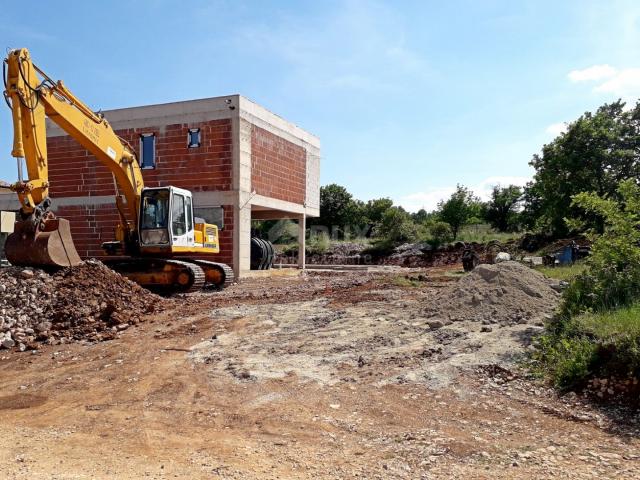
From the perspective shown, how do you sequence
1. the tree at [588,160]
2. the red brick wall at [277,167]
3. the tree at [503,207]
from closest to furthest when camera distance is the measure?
the red brick wall at [277,167]
the tree at [588,160]
the tree at [503,207]

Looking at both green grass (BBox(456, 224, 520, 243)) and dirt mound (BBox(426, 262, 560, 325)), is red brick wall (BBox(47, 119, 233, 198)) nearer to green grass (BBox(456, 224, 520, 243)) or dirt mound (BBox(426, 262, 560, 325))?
dirt mound (BBox(426, 262, 560, 325))

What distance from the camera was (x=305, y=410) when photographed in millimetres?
5188

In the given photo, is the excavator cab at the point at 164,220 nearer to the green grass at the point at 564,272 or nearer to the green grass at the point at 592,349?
the green grass at the point at 564,272

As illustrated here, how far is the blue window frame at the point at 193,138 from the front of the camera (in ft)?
64.2

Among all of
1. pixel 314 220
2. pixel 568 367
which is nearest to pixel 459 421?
pixel 568 367

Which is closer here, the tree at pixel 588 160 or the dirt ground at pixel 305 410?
the dirt ground at pixel 305 410

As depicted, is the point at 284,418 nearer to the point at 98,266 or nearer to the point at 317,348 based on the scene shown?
the point at 317,348

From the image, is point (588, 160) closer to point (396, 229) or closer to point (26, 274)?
point (396, 229)

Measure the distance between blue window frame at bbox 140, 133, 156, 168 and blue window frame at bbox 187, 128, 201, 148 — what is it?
61.9 inches

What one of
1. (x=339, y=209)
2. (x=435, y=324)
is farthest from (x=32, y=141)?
(x=339, y=209)

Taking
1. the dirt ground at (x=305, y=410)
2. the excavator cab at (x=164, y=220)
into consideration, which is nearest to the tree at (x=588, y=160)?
the excavator cab at (x=164, y=220)

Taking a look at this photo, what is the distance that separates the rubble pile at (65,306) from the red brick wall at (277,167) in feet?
32.6

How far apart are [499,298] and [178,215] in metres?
9.26

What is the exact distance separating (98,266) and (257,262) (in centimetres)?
1211
